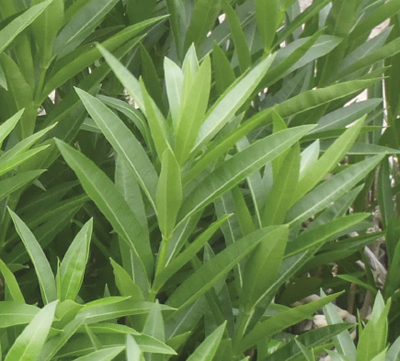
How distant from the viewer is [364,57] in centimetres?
102

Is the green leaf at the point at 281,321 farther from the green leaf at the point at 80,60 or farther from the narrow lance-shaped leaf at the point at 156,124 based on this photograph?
the green leaf at the point at 80,60

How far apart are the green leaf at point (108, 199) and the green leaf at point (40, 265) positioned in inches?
2.7

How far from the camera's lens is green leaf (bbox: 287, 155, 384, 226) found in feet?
2.33

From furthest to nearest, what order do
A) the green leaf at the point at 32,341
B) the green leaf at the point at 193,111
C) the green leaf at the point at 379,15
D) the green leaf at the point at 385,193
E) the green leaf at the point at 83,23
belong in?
the green leaf at the point at 385,193, the green leaf at the point at 379,15, the green leaf at the point at 83,23, the green leaf at the point at 193,111, the green leaf at the point at 32,341

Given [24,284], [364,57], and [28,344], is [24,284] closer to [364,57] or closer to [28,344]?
[28,344]

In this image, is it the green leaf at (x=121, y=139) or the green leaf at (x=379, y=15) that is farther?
the green leaf at (x=379, y=15)

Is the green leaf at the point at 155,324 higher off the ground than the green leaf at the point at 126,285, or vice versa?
the green leaf at the point at 126,285

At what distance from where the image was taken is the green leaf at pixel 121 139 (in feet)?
2.15

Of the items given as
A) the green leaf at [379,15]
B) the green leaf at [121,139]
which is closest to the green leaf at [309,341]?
the green leaf at [121,139]

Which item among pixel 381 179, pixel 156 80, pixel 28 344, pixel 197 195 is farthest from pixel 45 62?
pixel 381 179

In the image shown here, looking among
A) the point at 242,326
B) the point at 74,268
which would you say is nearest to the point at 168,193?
the point at 74,268

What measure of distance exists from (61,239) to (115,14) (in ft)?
1.19

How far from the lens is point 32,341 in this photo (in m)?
0.52

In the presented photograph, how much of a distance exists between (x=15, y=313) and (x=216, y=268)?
7.7 inches
